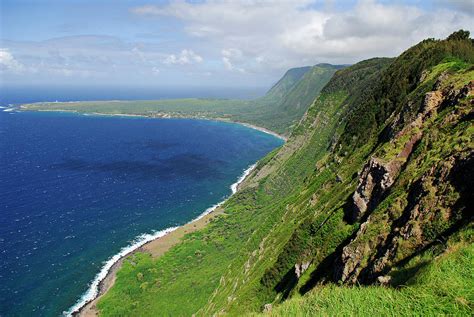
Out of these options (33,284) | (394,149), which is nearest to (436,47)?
(394,149)

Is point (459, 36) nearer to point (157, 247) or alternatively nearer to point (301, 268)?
point (301, 268)

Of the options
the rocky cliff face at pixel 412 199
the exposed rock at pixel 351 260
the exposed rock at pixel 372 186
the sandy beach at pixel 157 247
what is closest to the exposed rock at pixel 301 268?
the exposed rock at pixel 372 186

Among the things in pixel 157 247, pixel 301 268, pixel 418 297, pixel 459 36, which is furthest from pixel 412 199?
pixel 157 247

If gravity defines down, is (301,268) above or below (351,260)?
below

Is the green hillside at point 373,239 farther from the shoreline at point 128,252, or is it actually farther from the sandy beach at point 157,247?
the shoreline at point 128,252

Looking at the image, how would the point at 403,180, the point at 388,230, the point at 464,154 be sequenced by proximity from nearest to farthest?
the point at 464,154
the point at 388,230
the point at 403,180

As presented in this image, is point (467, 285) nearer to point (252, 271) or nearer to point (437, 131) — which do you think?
point (437, 131)
